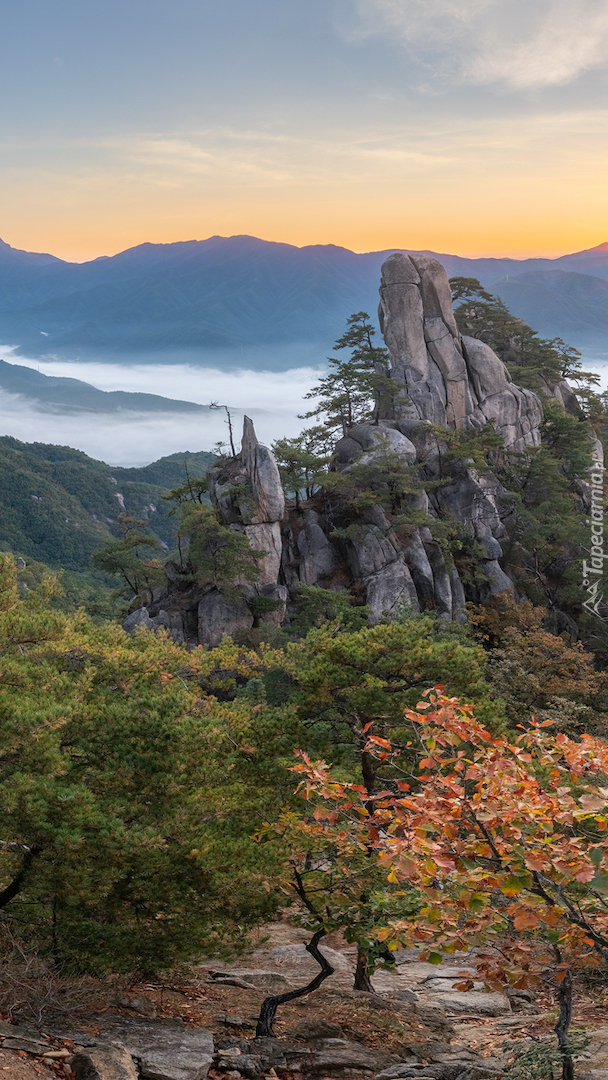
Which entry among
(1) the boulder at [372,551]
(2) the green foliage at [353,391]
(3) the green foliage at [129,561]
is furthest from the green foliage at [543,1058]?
(2) the green foliage at [353,391]

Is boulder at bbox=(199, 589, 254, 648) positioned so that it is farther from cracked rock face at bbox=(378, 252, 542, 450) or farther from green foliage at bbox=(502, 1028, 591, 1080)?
green foliage at bbox=(502, 1028, 591, 1080)

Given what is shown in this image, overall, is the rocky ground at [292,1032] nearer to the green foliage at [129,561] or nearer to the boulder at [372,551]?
the boulder at [372,551]

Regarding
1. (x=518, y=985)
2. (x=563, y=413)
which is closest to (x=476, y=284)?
(x=563, y=413)

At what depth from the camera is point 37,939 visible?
7188 millimetres

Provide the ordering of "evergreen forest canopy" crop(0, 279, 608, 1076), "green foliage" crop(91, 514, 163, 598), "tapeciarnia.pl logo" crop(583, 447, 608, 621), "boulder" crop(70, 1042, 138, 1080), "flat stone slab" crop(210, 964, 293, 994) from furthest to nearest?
"tapeciarnia.pl logo" crop(583, 447, 608, 621) → "green foliage" crop(91, 514, 163, 598) → "flat stone slab" crop(210, 964, 293, 994) → "boulder" crop(70, 1042, 138, 1080) → "evergreen forest canopy" crop(0, 279, 608, 1076)

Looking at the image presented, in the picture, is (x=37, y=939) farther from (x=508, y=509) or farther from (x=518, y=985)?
(x=508, y=509)

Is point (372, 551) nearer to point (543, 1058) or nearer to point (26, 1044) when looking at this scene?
point (26, 1044)

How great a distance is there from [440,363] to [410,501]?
36.9ft

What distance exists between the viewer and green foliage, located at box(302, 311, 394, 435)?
38406 millimetres

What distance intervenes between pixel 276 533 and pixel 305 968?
23105mm

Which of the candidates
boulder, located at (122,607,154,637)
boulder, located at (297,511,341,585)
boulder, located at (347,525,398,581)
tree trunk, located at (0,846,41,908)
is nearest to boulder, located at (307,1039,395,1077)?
tree trunk, located at (0,846,41,908)

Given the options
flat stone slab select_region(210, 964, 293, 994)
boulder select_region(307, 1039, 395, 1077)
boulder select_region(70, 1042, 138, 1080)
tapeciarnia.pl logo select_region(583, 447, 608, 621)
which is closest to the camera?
boulder select_region(70, 1042, 138, 1080)

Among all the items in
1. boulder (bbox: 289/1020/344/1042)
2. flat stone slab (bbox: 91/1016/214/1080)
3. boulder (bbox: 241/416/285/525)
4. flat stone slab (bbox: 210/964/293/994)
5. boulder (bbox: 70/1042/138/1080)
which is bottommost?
flat stone slab (bbox: 210/964/293/994)

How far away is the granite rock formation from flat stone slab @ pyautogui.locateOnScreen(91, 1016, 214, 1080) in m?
20.9
